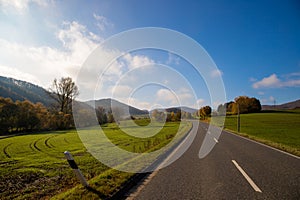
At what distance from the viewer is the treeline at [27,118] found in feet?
156

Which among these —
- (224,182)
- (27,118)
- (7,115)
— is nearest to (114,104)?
(224,182)

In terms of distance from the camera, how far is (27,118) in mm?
52312

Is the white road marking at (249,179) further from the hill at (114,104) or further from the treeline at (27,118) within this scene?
the treeline at (27,118)

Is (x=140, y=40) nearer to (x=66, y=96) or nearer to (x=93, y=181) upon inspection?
(x=93, y=181)

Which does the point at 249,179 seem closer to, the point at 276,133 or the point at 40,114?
the point at 276,133

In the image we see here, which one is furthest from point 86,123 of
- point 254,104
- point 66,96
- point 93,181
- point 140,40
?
point 254,104

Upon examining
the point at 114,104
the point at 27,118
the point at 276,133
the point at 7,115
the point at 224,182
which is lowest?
the point at 224,182

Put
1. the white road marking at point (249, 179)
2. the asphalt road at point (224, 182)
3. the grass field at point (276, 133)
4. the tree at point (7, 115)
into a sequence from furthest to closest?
the tree at point (7, 115)
the grass field at point (276, 133)
the white road marking at point (249, 179)
the asphalt road at point (224, 182)

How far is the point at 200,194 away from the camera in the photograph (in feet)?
16.4

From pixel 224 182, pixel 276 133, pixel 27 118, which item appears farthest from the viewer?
pixel 27 118

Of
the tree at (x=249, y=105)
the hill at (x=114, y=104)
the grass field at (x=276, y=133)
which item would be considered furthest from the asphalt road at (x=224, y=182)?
the tree at (x=249, y=105)

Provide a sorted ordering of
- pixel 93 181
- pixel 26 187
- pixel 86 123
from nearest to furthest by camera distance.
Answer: pixel 93 181 → pixel 26 187 → pixel 86 123

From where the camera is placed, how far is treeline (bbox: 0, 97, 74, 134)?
47562mm

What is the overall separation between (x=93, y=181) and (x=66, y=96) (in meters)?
49.2
